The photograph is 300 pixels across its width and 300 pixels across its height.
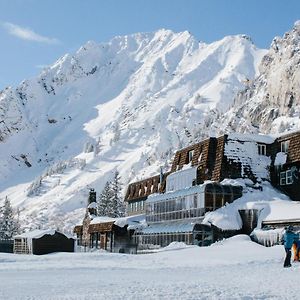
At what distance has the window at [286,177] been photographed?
165ft

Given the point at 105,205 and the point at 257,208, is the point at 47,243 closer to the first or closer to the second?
the point at 257,208

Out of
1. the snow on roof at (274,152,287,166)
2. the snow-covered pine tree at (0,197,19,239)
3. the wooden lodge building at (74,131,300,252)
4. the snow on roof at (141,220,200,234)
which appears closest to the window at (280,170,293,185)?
the wooden lodge building at (74,131,300,252)

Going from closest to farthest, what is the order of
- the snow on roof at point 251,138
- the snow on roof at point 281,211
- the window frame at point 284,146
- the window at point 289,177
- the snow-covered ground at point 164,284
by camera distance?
the snow-covered ground at point 164,284 → the snow on roof at point 281,211 → the window at point 289,177 → the window frame at point 284,146 → the snow on roof at point 251,138

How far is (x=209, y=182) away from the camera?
48125 mm

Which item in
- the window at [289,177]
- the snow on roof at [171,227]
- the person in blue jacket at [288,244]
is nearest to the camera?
the person in blue jacket at [288,244]

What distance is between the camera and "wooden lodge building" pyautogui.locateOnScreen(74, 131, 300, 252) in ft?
154

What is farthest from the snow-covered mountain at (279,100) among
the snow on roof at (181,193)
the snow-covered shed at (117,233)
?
the snow on roof at (181,193)

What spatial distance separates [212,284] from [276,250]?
14.8 metres

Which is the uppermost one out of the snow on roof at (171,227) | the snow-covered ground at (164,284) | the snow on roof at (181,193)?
the snow on roof at (181,193)

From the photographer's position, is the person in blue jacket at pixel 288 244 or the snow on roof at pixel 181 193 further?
the snow on roof at pixel 181 193

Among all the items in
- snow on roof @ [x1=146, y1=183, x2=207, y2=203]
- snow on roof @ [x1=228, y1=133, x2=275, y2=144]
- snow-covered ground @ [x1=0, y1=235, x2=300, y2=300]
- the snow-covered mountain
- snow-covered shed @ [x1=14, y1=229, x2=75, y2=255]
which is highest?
the snow-covered mountain

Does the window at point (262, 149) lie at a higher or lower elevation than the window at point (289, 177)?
higher

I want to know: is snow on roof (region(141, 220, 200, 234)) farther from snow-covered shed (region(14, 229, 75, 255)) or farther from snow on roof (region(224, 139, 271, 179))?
snow-covered shed (region(14, 229, 75, 255))

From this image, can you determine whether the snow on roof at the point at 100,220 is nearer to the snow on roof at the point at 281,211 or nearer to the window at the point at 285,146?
the window at the point at 285,146
